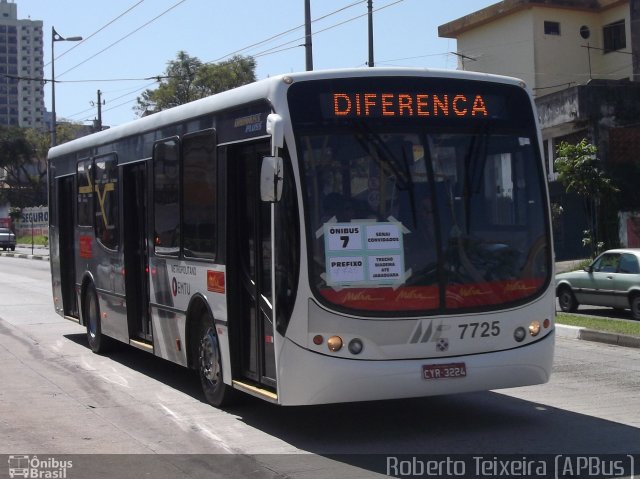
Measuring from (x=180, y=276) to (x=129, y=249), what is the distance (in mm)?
2124

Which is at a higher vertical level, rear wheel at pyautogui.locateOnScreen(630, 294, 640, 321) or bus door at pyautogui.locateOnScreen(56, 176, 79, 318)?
bus door at pyautogui.locateOnScreen(56, 176, 79, 318)

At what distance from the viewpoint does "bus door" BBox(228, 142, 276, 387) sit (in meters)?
8.38

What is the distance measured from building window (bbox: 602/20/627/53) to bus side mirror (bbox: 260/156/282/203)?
3849 centimetres

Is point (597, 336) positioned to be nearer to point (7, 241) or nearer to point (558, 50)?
point (558, 50)

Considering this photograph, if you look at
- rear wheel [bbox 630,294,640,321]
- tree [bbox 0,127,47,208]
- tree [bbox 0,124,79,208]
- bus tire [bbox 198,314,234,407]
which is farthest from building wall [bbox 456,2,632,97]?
tree [bbox 0,127,47,208]

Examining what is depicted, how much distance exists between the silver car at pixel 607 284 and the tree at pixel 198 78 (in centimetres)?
5416

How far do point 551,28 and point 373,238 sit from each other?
37.1m

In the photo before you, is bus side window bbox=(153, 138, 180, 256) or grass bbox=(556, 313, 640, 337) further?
grass bbox=(556, 313, 640, 337)

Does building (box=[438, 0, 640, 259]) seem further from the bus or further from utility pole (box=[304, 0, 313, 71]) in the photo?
the bus

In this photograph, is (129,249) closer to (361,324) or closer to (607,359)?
(361,324)

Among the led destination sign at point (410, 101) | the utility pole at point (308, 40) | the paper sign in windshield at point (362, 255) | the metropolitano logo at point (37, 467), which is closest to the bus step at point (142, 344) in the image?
the metropolitano logo at point (37, 467)

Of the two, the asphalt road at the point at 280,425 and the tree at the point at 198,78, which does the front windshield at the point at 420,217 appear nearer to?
the asphalt road at the point at 280,425

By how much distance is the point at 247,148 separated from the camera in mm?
8812

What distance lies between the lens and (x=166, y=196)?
415 inches
